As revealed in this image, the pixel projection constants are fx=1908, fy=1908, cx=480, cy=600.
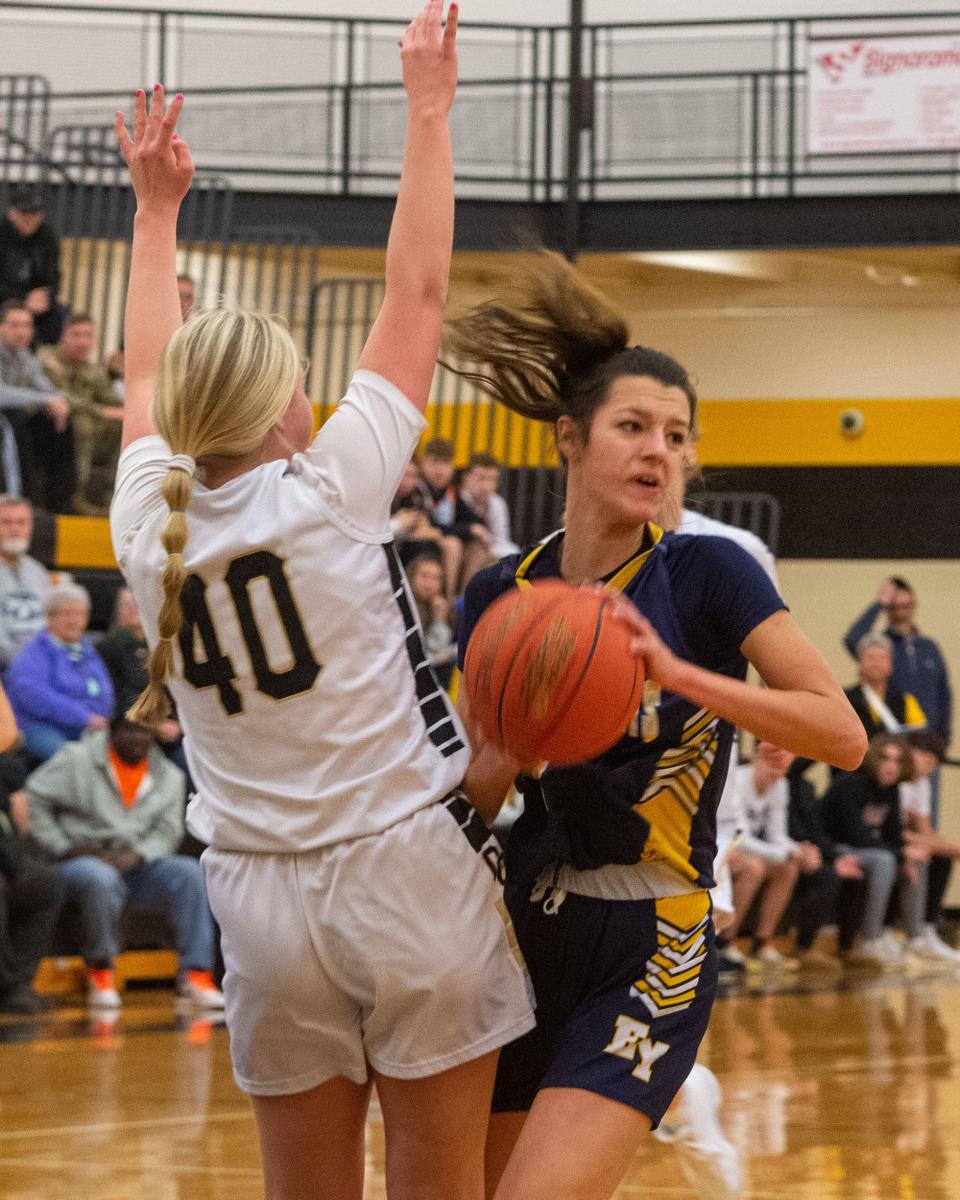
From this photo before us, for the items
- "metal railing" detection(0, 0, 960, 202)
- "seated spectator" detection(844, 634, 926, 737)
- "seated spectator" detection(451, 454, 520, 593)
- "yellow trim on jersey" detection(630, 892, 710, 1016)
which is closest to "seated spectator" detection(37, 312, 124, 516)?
"seated spectator" detection(451, 454, 520, 593)

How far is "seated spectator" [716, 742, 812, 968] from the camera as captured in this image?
35.6 feet

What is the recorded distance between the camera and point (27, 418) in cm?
1078

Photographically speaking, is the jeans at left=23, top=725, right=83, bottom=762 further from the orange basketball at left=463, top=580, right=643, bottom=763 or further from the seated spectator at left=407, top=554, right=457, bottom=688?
the orange basketball at left=463, top=580, right=643, bottom=763

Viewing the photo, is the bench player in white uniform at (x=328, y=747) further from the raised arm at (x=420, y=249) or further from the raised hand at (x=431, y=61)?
the raised hand at (x=431, y=61)

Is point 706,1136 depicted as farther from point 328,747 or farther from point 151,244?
point 151,244

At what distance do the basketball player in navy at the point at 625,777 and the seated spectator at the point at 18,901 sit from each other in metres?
5.53

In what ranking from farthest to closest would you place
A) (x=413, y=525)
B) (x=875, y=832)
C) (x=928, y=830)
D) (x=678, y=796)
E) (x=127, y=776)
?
(x=928, y=830), (x=875, y=832), (x=413, y=525), (x=127, y=776), (x=678, y=796)

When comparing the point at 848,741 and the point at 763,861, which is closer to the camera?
the point at 848,741

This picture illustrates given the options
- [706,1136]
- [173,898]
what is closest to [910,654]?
[173,898]

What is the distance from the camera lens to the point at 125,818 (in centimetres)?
884

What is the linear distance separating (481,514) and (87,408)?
2470mm

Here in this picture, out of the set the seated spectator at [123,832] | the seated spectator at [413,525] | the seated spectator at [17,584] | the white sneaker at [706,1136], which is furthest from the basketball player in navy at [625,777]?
the seated spectator at [413,525]

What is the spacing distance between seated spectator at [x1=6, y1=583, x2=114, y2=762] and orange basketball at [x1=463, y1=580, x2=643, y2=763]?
6.53 meters

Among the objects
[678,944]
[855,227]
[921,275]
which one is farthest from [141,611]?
[921,275]
